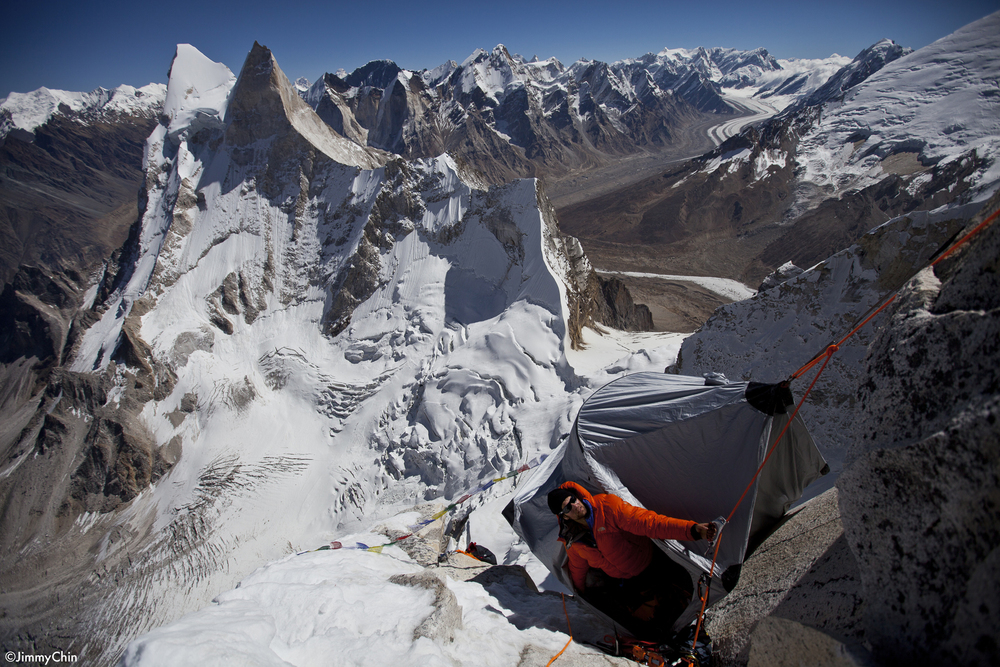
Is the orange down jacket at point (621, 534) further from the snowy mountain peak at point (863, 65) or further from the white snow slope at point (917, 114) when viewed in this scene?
the snowy mountain peak at point (863, 65)

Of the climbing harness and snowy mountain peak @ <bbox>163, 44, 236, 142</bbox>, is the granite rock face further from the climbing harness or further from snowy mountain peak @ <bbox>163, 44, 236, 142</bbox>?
snowy mountain peak @ <bbox>163, 44, 236, 142</bbox>

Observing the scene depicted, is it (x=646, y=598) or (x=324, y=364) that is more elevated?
(x=324, y=364)

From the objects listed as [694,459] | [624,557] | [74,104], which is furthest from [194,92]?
[74,104]

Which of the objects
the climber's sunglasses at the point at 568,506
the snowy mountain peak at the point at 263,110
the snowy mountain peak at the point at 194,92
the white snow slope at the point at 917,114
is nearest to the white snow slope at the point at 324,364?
the snowy mountain peak at the point at 263,110

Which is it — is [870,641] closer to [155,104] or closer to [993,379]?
[993,379]

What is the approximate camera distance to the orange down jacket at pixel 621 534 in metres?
3.38

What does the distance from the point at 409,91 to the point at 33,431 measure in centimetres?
7910

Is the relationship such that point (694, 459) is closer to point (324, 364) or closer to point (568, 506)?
point (568, 506)

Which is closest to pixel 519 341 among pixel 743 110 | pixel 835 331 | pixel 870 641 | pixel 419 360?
pixel 419 360

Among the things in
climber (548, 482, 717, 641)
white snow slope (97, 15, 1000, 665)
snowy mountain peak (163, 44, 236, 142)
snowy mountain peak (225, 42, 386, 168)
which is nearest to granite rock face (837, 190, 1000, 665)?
climber (548, 482, 717, 641)

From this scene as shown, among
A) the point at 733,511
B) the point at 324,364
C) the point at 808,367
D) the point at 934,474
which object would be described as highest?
the point at 808,367

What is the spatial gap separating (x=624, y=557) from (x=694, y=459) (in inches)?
46.8

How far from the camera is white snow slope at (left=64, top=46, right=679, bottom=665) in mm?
9828

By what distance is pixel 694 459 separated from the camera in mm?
4199
